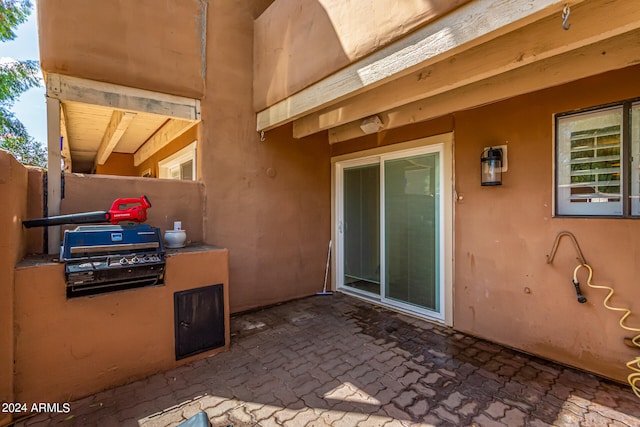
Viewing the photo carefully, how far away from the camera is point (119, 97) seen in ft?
10.6

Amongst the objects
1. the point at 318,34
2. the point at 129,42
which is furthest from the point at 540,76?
the point at 129,42

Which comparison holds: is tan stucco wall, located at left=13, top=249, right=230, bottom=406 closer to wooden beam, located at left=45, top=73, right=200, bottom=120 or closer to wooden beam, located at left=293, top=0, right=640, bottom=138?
wooden beam, located at left=45, top=73, right=200, bottom=120

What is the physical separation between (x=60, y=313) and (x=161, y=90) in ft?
8.36

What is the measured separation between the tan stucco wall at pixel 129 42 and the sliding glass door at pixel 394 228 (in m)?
2.74

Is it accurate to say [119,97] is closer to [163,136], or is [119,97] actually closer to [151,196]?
[151,196]

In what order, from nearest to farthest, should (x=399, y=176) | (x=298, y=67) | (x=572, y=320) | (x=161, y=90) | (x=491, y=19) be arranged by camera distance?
1. (x=491, y=19)
2. (x=572, y=320)
3. (x=298, y=67)
4. (x=161, y=90)
5. (x=399, y=176)

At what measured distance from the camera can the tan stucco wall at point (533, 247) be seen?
8.11ft

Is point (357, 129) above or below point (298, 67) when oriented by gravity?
below

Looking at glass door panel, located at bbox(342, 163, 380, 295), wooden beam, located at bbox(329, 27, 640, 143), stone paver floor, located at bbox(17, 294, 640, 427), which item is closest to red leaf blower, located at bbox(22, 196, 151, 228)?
stone paver floor, located at bbox(17, 294, 640, 427)

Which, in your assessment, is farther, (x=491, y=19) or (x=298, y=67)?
(x=298, y=67)

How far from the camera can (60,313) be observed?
89.1 inches

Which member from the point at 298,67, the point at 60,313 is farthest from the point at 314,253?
the point at 60,313

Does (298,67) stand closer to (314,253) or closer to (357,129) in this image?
(357,129)

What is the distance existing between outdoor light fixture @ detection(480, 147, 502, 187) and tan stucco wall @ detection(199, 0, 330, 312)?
8.57 feet
